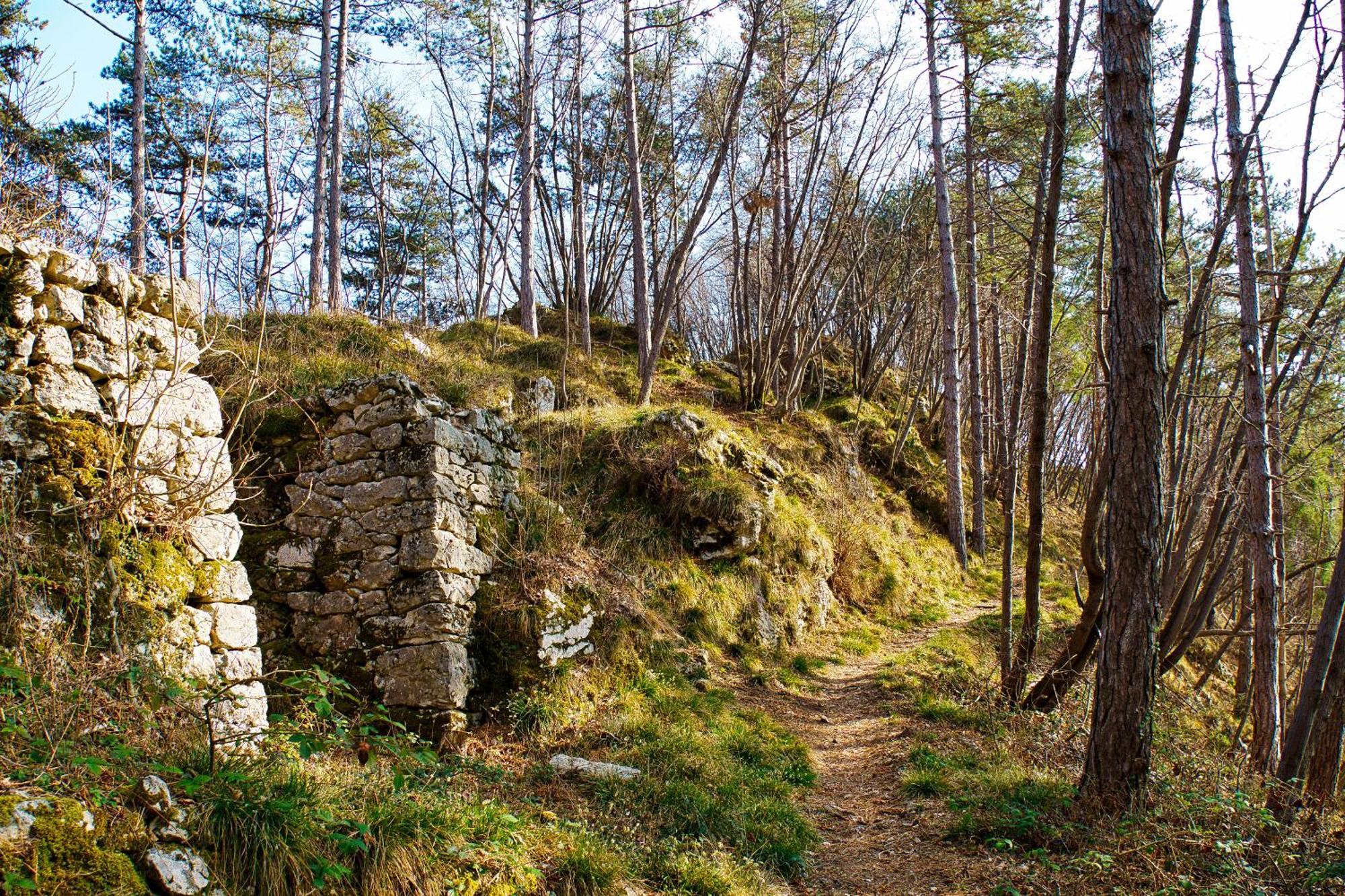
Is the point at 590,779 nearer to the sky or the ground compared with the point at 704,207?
nearer to the ground

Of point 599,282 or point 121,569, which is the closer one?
point 121,569

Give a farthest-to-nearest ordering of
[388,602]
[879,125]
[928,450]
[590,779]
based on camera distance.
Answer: [928,450] < [879,125] < [388,602] < [590,779]

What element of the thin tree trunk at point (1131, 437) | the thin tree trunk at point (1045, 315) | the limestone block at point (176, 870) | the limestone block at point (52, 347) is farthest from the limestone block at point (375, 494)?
the thin tree trunk at point (1045, 315)

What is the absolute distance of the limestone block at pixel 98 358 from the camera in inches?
151

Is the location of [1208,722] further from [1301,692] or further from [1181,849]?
[1181,849]

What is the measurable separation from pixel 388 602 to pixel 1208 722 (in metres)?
9.69

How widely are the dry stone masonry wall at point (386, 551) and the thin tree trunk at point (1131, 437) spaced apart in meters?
4.55

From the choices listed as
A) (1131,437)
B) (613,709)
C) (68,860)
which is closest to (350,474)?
(613,709)

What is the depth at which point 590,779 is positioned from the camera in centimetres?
497

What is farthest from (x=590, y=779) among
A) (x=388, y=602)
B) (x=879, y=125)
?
(x=879, y=125)

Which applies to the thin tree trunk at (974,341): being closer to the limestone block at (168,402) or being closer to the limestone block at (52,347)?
the limestone block at (168,402)

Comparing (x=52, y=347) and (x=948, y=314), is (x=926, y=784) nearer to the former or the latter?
(x=52, y=347)

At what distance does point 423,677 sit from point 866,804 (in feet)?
Result: 11.6

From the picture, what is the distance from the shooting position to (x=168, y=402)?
4172mm
